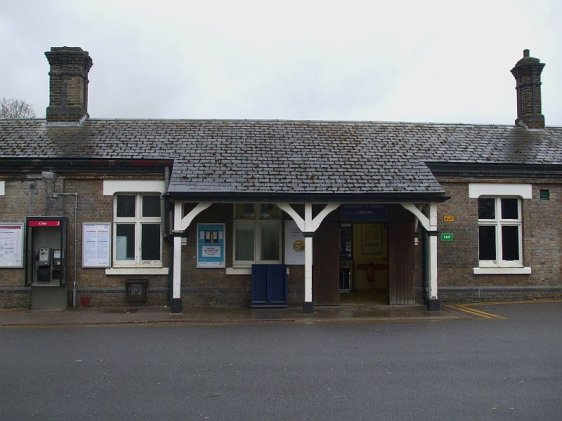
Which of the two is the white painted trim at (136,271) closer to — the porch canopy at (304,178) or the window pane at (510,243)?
the porch canopy at (304,178)

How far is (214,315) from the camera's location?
1364 centimetres

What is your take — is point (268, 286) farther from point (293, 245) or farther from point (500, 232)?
point (500, 232)

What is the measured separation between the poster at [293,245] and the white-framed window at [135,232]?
339cm

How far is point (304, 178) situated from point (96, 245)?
574 centimetres

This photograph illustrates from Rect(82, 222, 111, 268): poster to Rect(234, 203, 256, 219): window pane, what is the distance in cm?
337

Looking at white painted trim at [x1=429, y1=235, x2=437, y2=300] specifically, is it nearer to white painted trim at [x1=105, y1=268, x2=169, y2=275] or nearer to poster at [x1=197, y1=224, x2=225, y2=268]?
poster at [x1=197, y1=224, x2=225, y2=268]

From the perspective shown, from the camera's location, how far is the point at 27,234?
1491 centimetres

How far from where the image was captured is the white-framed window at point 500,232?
16.6 m

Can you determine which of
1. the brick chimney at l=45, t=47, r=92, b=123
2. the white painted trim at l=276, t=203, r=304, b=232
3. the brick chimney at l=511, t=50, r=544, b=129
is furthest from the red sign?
the brick chimney at l=511, t=50, r=544, b=129

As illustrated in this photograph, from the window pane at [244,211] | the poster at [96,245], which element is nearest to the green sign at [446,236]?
the window pane at [244,211]

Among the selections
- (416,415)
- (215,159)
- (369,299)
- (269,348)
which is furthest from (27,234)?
(416,415)

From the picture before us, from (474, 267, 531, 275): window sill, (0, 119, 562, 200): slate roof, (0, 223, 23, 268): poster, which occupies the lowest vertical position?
(474, 267, 531, 275): window sill

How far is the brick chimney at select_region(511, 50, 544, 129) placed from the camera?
19312 millimetres

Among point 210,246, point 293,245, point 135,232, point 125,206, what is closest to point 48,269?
point 135,232
